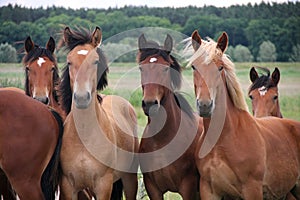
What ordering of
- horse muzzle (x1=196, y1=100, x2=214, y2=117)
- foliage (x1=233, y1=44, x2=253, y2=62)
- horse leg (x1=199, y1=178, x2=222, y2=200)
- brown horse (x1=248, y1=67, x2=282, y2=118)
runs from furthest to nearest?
foliage (x1=233, y1=44, x2=253, y2=62) → brown horse (x1=248, y1=67, x2=282, y2=118) → horse leg (x1=199, y1=178, x2=222, y2=200) → horse muzzle (x1=196, y1=100, x2=214, y2=117)

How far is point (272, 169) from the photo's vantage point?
5.87 m

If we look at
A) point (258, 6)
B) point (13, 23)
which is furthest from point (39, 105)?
point (258, 6)

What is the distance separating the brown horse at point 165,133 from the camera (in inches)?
233

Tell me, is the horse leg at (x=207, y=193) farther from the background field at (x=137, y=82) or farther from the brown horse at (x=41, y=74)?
the background field at (x=137, y=82)

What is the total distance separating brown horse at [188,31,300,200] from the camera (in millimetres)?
5434

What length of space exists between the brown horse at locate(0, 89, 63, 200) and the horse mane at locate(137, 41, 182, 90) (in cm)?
120

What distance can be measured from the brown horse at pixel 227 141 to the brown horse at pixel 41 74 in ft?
7.15

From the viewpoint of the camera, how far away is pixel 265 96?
767cm

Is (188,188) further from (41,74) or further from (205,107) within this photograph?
(41,74)

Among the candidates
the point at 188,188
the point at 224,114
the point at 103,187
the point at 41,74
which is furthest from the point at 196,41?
the point at 41,74

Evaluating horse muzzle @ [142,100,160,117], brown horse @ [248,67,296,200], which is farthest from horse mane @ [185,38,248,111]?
brown horse @ [248,67,296,200]

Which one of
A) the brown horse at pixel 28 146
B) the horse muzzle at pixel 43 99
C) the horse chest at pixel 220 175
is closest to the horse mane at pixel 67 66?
the brown horse at pixel 28 146

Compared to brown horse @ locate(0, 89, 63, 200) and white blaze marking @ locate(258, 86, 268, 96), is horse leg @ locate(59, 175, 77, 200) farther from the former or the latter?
white blaze marking @ locate(258, 86, 268, 96)

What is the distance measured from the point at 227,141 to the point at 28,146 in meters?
1.98
